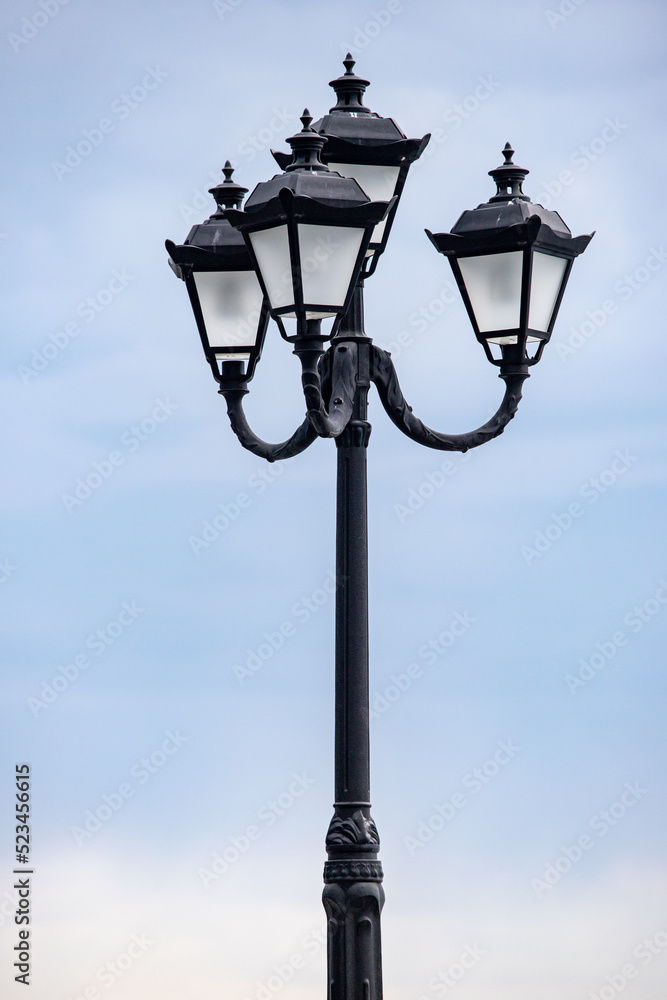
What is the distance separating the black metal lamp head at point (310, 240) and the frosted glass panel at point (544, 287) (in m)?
1.06

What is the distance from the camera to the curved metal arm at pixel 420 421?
6383 millimetres

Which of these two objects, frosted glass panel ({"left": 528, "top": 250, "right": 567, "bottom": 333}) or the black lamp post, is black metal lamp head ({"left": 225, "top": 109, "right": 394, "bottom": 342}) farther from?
frosted glass panel ({"left": 528, "top": 250, "right": 567, "bottom": 333})

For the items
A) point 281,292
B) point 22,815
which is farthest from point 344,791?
point 22,815

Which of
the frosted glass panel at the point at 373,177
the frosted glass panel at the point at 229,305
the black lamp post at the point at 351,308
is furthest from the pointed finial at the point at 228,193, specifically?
the frosted glass panel at the point at 373,177

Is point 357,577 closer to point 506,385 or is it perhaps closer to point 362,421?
point 362,421

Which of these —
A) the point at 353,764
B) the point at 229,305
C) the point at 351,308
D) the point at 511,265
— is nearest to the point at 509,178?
the point at 511,265

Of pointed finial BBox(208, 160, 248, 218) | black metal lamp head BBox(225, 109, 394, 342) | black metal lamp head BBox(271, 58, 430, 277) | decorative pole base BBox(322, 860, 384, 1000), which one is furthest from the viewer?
pointed finial BBox(208, 160, 248, 218)

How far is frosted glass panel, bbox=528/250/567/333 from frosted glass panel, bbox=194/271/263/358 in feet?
4.03

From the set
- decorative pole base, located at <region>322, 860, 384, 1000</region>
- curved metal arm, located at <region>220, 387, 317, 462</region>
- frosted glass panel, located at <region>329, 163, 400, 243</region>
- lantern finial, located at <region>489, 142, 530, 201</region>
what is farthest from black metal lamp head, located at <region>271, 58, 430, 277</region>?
decorative pole base, located at <region>322, 860, 384, 1000</region>

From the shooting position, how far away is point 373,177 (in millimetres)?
6457

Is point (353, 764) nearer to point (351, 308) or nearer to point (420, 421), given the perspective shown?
point (420, 421)

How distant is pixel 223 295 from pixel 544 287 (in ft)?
4.70

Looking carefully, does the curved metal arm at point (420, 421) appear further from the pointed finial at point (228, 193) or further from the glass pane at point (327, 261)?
the pointed finial at point (228, 193)

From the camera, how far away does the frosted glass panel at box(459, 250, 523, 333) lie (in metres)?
6.51
